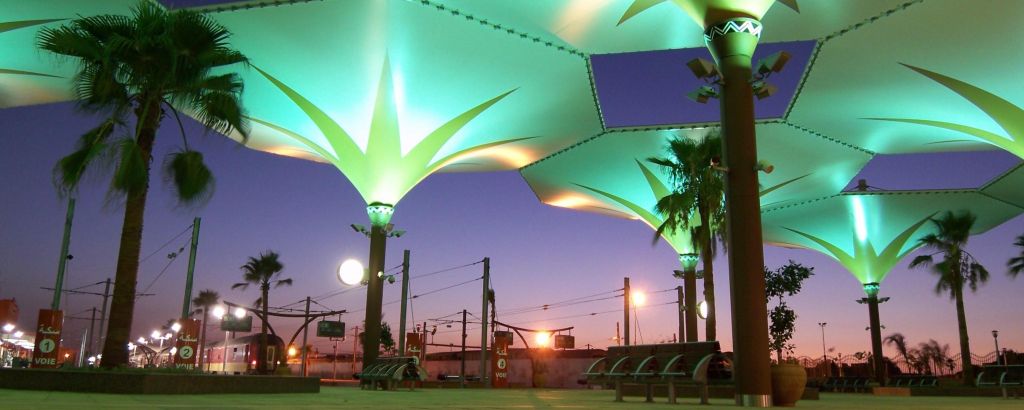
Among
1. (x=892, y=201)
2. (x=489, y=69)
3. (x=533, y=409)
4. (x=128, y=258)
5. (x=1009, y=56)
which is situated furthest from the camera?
(x=892, y=201)

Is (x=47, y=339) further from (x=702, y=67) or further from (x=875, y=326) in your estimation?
(x=875, y=326)

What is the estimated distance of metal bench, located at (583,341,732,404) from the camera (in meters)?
10.4

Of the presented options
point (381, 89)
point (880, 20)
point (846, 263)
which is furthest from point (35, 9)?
point (846, 263)

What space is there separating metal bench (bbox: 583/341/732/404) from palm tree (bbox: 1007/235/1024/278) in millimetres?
29926

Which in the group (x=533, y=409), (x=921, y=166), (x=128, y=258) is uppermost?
(x=921, y=166)

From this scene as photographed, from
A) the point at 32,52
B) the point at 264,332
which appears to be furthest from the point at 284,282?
the point at 32,52

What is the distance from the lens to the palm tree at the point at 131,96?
1122 centimetres

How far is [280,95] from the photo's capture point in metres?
19.9

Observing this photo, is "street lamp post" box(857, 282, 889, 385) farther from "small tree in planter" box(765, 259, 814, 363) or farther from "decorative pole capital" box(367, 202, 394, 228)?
"decorative pole capital" box(367, 202, 394, 228)

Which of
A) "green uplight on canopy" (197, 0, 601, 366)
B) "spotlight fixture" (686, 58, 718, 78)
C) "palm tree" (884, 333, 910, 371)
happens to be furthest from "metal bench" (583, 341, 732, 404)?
"palm tree" (884, 333, 910, 371)

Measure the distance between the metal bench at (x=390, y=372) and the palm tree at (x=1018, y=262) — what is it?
1175 inches

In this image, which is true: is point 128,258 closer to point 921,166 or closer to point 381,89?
point 381,89

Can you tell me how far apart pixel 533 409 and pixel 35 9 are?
1546cm

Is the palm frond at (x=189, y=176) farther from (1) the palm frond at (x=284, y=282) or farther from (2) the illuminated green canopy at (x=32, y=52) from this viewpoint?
(1) the palm frond at (x=284, y=282)
